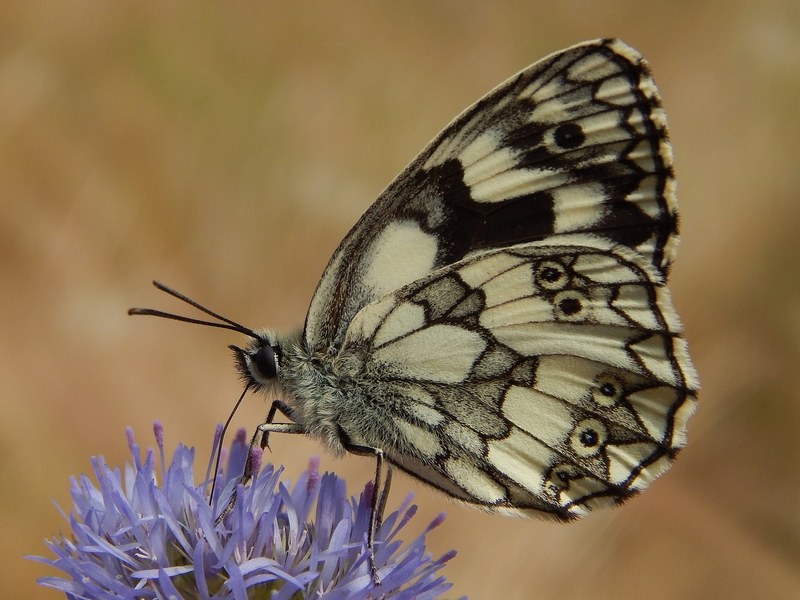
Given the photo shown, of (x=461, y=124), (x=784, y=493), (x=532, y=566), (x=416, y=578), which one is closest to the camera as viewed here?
(x=416, y=578)

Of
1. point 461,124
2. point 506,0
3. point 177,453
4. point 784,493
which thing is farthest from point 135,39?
point 784,493

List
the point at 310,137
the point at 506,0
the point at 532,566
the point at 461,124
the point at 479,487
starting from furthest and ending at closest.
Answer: the point at 506,0
the point at 310,137
the point at 532,566
the point at 461,124
the point at 479,487

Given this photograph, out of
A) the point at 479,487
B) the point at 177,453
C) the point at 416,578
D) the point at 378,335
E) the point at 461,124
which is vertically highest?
the point at 461,124

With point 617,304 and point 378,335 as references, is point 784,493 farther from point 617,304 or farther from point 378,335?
point 378,335

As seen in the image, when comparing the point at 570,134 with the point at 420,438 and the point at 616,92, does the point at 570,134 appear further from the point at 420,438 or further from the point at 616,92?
the point at 420,438

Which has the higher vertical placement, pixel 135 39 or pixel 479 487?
pixel 135 39

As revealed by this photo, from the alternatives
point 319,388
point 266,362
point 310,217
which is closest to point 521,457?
point 319,388
